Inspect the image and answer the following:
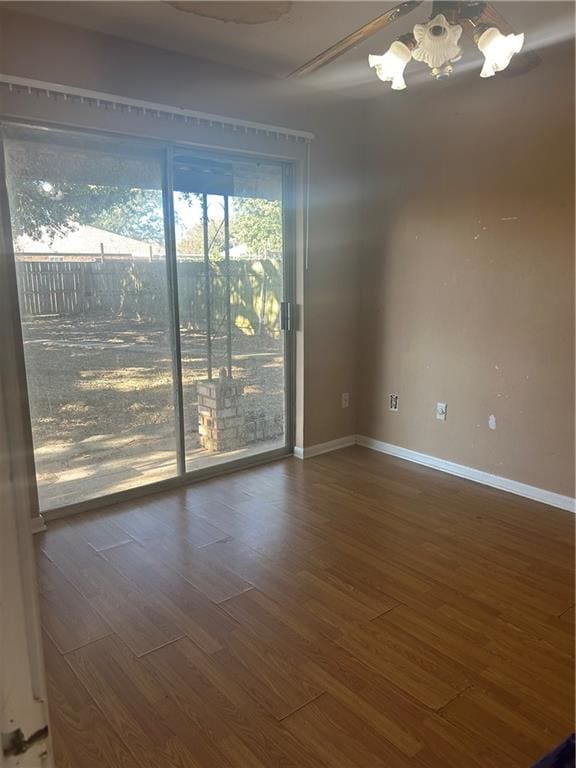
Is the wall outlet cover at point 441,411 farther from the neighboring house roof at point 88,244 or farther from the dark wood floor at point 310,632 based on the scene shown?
the neighboring house roof at point 88,244

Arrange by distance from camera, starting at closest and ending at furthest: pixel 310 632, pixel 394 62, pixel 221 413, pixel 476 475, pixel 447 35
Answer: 1. pixel 447 35
2. pixel 394 62
3. pixel 310 632
4. pixel 476 475
5. pixel 221 413

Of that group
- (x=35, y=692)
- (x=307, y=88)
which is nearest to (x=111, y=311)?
(x=307, y=88)

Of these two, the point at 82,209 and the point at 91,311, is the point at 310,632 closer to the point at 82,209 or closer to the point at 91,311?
the point at 91,311

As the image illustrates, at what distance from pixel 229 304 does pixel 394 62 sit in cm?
199

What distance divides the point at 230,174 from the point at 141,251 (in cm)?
83

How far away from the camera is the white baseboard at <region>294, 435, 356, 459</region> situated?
13.6ft

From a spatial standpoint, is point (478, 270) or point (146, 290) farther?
point (478, 270)

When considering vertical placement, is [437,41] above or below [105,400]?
above

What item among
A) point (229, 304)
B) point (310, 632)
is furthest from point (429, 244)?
point (310, 632)

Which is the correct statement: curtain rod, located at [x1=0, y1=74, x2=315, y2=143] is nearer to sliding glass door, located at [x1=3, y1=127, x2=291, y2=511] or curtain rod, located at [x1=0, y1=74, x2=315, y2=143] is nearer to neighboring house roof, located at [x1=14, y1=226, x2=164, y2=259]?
sliding glass door, located at [x1=3, y1=127, x2=291, y2=511]

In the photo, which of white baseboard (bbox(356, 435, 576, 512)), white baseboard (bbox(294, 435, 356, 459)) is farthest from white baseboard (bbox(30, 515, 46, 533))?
white baseboard (bbox(356, 435, 576, 512))

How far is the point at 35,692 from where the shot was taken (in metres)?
0.52

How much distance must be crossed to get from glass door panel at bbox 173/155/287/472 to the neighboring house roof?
24 cm

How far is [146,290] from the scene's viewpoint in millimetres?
3295
